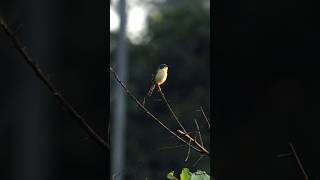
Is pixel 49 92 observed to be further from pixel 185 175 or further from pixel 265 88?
pixel 265 88

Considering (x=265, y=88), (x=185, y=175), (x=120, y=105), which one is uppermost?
(x=120, y=105)

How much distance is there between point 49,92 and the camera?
1795 mm

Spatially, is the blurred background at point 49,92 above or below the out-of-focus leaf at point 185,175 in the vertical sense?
above

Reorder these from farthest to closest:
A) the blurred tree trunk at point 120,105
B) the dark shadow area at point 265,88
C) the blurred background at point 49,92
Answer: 1. the blurred tree trunk at point 120,105
2. the blurred background at point 49,92
3. the dark shadow area at point 265,88

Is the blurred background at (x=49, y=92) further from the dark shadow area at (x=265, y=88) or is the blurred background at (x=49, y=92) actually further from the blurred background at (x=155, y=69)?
the blurred background at (x=155, y=69)

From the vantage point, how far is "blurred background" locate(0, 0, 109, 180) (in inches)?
70.0

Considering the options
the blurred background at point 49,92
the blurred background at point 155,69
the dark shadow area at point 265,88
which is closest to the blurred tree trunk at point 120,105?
the blurred background at point 155,69

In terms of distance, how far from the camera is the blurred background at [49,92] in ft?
5.83

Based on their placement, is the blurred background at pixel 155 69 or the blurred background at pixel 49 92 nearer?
the blurred background at pixel 49 92

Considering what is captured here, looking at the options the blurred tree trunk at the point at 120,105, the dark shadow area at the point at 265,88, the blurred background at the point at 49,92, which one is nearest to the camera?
the dark shadow area at the point at 265,88

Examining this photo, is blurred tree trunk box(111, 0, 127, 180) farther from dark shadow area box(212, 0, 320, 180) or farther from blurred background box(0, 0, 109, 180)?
dark shadow area box(212, 0, 320, 180)

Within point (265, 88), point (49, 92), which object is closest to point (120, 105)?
point (49, 92)

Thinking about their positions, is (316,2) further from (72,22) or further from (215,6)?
(72,22)

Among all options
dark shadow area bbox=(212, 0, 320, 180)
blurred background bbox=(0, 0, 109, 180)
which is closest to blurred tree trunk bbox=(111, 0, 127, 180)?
blurred background bbox=(0, 0, 109, 180)
